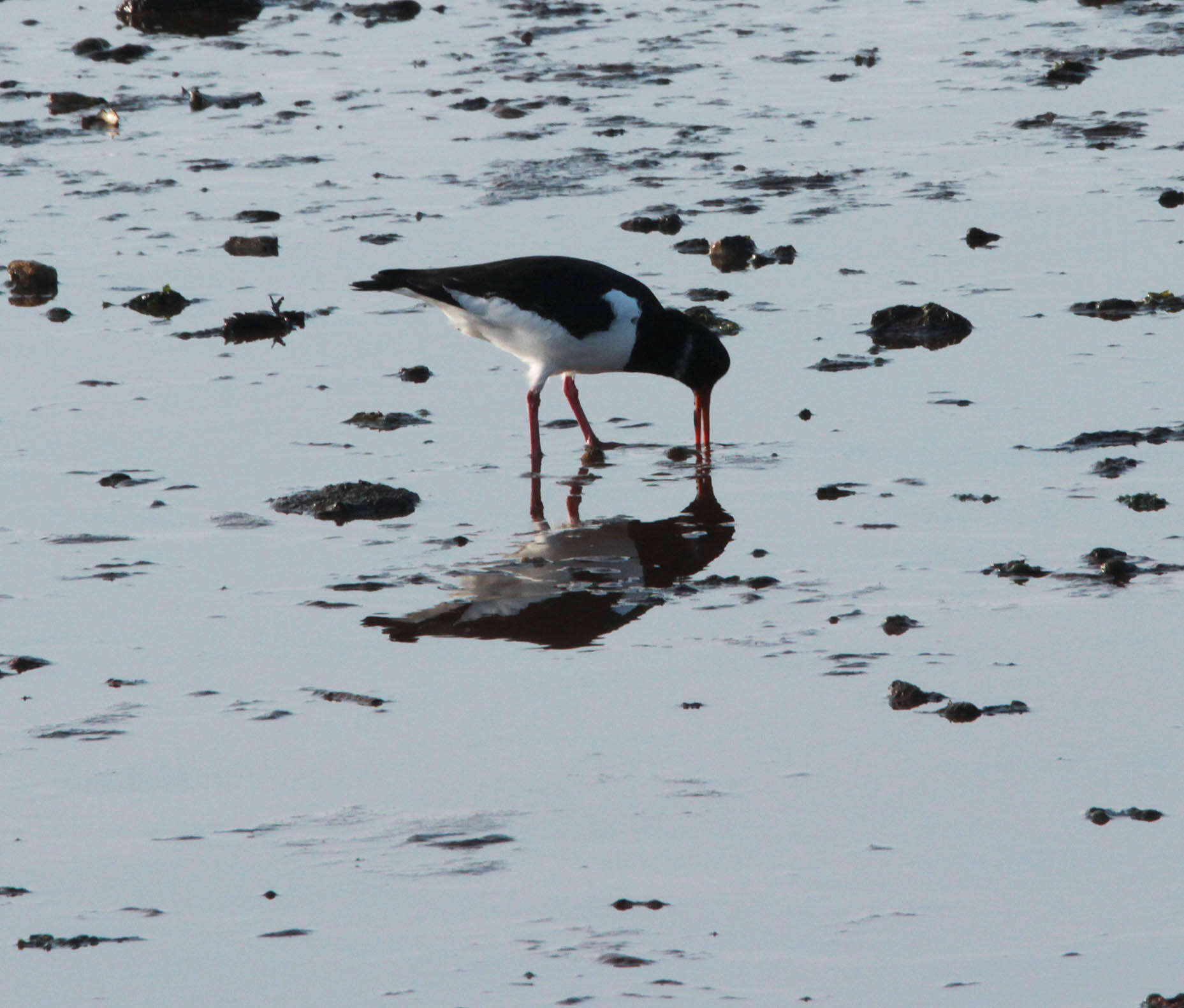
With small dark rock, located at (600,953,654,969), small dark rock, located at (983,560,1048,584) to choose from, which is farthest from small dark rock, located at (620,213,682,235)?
small dark rock, located at (600,953,654,969)

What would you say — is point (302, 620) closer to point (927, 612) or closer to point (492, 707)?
point (492, 707)

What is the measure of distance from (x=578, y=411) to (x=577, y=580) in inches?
76.6

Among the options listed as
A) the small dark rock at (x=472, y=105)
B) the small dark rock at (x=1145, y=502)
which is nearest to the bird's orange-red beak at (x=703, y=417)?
the small dark rock at (x=1145, y=502)

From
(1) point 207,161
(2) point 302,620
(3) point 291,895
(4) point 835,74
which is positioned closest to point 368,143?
(1) point 207,161

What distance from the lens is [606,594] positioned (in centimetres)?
701

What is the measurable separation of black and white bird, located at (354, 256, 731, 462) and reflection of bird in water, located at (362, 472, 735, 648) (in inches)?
33.1

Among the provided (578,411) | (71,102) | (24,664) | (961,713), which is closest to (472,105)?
(71,102)

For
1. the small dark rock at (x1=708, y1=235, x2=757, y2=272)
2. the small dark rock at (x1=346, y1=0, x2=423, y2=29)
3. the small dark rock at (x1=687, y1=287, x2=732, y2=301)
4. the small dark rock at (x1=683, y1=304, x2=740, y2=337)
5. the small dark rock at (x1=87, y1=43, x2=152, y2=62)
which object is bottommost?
the small dark rock at (x1=683, y1=304, x2=740, y2=337)

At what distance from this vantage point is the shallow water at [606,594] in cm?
465

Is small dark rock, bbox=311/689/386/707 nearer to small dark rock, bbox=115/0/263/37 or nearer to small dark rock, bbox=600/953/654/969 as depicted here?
small dark rock, bbox=600/953/654/969

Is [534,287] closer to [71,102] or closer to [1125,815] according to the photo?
[1125,815]

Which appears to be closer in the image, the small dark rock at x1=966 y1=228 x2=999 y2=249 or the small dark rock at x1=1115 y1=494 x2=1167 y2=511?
the small dark rock at x1=1115 y1=494 x2=1167 y2=511

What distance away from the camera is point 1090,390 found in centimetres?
889

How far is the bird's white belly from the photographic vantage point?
28.8ft
